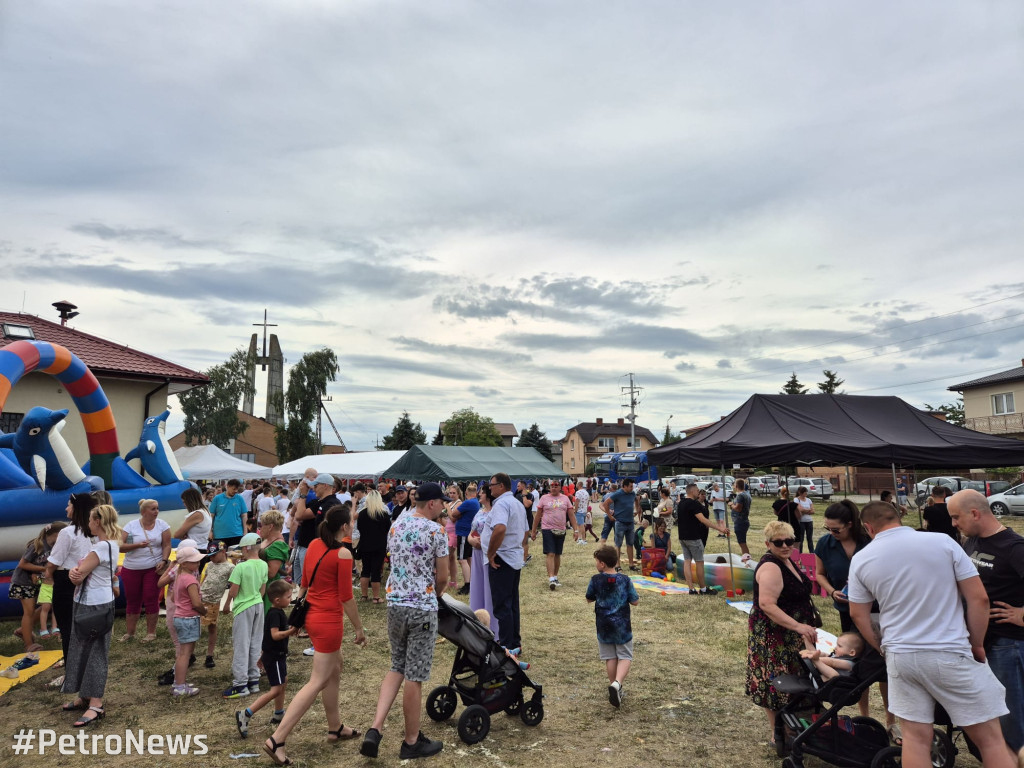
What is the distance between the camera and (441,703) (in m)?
5.08

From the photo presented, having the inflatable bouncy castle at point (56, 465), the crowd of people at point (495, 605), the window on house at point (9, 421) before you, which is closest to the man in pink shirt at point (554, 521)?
the crowd of people at point (495, 605)

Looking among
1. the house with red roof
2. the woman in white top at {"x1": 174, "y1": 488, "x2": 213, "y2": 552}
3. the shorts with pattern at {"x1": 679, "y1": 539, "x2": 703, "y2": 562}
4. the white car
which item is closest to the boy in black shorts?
the woman in white top at {"x1": 174, "y1": 488, "x2": 213, "y2": 552}

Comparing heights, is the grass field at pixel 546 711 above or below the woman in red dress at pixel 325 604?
below

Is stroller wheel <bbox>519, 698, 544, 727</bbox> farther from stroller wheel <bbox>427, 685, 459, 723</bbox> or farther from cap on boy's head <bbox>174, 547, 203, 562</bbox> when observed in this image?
cap on boy's head <bbox>174, 547, 203, 562</bbox>

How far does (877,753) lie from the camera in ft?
12.3

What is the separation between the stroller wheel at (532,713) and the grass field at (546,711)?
0.08 meters

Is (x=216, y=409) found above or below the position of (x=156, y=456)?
above

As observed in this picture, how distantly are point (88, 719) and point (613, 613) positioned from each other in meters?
4.20

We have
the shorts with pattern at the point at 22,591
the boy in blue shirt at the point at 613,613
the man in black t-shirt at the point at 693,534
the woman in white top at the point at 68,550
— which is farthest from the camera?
the man in black t-shirt at the point at 693,534

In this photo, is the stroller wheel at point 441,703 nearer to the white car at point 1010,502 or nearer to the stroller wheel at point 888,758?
the stroller wheel at point 888,758

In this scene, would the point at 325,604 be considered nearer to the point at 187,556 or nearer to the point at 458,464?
the point at 187,556

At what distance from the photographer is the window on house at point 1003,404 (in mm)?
42781

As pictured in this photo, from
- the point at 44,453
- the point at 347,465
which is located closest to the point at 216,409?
the point at 347,465

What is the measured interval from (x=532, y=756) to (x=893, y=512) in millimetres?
2842
